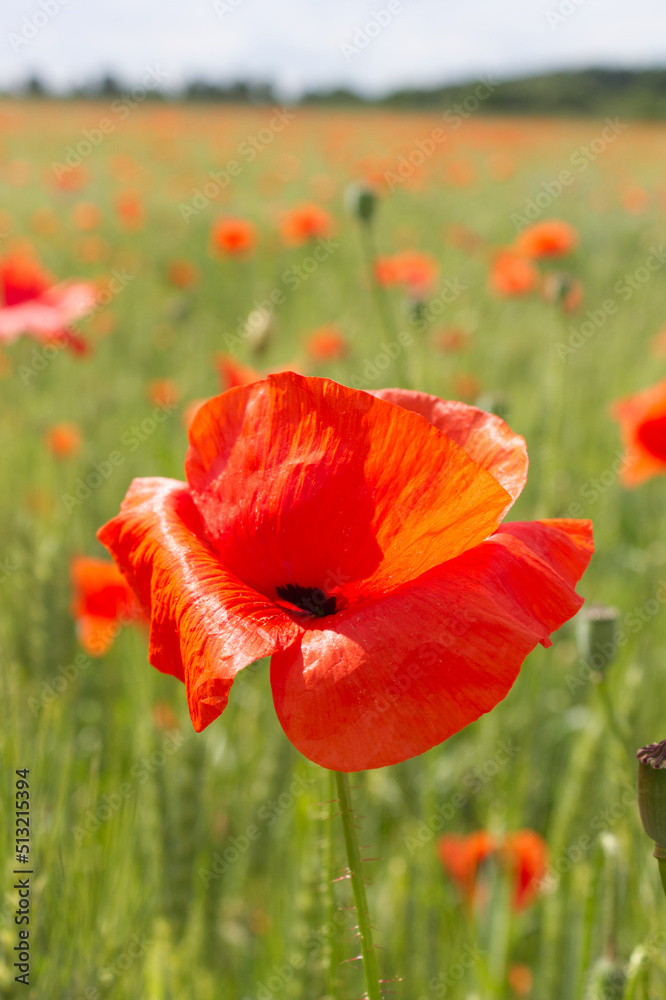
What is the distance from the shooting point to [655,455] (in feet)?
4.26

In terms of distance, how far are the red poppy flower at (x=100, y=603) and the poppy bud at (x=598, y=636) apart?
66 cm

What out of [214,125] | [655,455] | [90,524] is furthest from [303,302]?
[214,125]

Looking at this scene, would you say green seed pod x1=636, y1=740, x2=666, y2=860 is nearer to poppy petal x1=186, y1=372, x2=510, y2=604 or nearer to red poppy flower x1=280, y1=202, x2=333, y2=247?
poppy petal x1=186, y1=372, x2=510, y2=604

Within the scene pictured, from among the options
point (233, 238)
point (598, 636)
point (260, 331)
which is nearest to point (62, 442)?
point (260, 331)

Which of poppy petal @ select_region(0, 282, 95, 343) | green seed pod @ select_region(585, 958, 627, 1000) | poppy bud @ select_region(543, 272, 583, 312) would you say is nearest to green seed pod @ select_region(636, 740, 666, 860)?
green seed pod @ select_region(585, 958, 627, 1000)

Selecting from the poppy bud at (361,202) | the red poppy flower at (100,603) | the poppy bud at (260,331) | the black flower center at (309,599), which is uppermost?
the poppy bud at (361,202)

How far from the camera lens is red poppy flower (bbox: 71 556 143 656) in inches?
45.0

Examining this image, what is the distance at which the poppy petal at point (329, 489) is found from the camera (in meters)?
0.40

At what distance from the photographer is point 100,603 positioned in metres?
1.17

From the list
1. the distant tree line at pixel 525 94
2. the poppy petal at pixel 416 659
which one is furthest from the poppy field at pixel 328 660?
the distant tree line at pixel 525 94

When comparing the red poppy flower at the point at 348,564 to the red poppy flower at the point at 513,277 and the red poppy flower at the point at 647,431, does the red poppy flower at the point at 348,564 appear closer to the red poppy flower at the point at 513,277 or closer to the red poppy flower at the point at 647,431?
the red poppy flower at the point at 647,431

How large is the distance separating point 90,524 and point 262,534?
138cm

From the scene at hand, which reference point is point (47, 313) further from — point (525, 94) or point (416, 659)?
point (525, 94)

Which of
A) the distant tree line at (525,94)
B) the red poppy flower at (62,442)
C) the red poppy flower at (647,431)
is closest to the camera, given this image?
the red poppy flower at (647,431)
